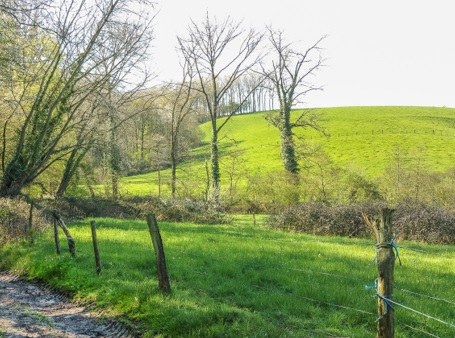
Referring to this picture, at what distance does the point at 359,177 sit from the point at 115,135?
60.8ft

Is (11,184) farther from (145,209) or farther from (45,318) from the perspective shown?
(45,318)

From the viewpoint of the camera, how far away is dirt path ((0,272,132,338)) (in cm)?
884

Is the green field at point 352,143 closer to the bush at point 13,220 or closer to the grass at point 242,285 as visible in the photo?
the bush at point 13,220

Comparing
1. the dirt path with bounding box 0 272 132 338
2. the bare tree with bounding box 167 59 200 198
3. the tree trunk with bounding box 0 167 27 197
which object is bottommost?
the dirt path with bounding box 0 272 132 338

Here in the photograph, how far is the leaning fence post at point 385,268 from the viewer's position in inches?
239

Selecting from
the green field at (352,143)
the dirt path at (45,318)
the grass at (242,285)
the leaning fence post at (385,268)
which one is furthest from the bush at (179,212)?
the leaning fence post at (385,268)

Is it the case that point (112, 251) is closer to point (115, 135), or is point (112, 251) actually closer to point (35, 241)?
point (35, 241)

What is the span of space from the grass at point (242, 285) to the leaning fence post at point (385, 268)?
1489 mm

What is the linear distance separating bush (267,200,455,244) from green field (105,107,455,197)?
53.3 ft

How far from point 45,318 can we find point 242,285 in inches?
167

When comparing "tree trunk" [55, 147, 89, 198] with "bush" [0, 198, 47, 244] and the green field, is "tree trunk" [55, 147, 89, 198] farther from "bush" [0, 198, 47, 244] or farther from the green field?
the green field

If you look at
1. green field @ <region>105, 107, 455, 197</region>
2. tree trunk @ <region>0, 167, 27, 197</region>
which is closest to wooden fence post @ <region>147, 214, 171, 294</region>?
tree trunk @ <region>0, 167, 27, 197</region>

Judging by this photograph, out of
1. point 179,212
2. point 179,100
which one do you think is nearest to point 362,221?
point 179,212

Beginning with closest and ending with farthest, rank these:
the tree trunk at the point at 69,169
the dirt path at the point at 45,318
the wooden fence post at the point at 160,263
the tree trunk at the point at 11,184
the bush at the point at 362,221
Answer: the dirt path at the point at 45,318, the wooden fence post at the point at 160,263, the tree trunk at the point at 11,184, the bush at the point at 362,221, the tree trunk at the point at 69,169
